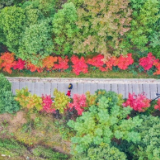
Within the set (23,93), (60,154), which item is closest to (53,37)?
(23,93)

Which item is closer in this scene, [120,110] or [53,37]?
[120,110]

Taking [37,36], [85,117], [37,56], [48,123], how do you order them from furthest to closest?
[48,123] → [37,56] → [37,36] → [85,117]

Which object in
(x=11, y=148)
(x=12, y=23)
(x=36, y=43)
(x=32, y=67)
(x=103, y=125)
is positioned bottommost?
(x=11, y=148)

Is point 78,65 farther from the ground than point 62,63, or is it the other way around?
point 62,63

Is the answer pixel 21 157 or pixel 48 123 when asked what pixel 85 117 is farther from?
pixel 21 157

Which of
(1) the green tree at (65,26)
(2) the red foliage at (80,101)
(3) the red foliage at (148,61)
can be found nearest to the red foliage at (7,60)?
(1) the green tree at (65,26)

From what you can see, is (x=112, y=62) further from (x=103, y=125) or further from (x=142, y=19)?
(x=103, y=125)

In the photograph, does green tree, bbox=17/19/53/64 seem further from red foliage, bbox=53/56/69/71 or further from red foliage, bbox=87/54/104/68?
red foliage, bbox=87/54/104/68

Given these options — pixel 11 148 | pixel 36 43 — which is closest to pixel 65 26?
pixel 36 43
